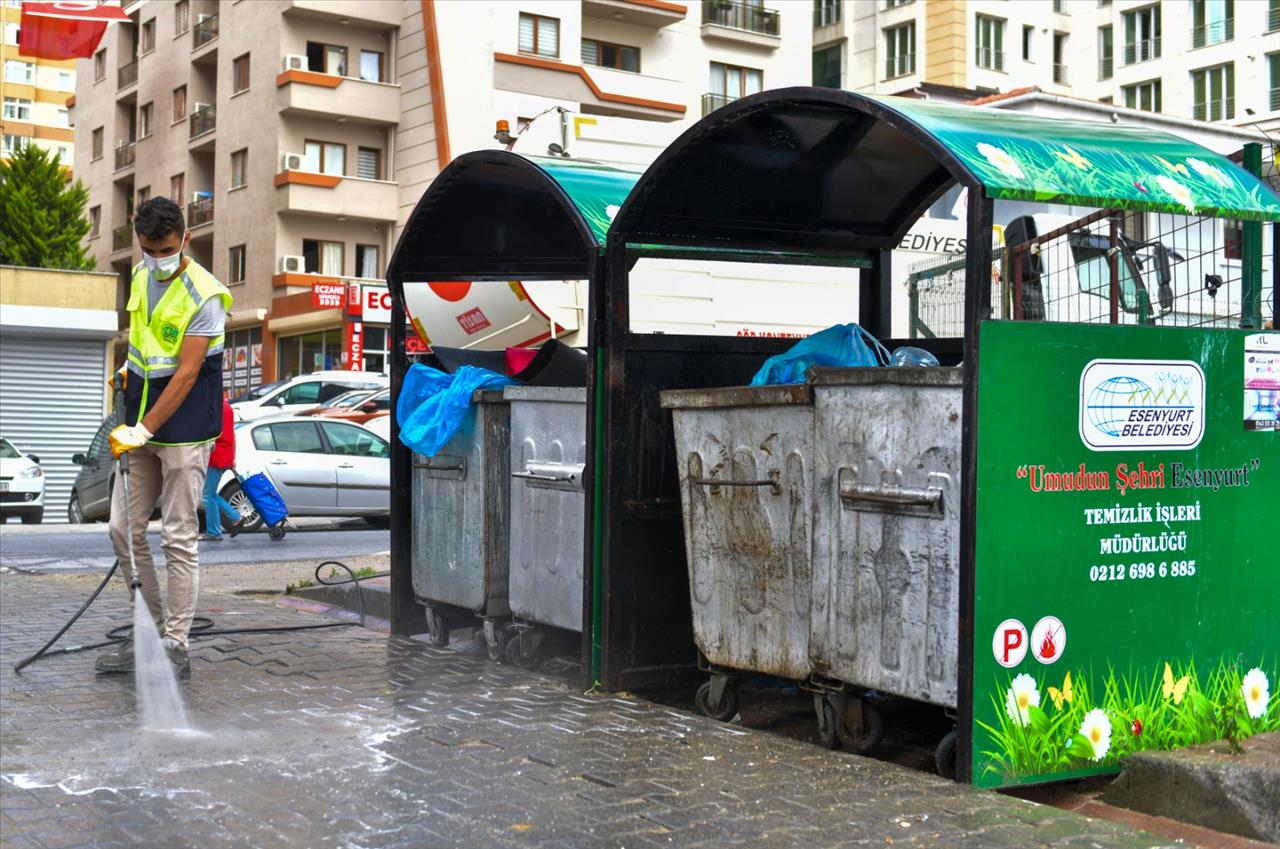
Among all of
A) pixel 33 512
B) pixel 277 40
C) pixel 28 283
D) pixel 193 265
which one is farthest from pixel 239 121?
pixel 193 265

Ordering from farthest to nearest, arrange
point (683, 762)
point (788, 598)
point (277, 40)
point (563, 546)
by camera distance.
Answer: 1. point (277, 40)
2. point (563, 546)
3. point (788, 598)
4. point (683, 762)

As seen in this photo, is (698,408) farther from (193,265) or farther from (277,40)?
(277,40)

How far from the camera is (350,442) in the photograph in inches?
786

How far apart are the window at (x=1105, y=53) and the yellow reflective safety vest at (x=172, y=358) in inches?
2346

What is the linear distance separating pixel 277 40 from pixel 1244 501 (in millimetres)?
43055

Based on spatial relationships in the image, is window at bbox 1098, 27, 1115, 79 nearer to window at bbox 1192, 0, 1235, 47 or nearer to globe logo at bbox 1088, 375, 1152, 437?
window at bbox 1192, 0, 1235, 47

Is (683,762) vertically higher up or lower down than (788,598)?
lower down

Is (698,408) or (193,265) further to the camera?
(193,265)

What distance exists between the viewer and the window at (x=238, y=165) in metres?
48.1

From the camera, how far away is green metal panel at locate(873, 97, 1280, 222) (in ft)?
16.7

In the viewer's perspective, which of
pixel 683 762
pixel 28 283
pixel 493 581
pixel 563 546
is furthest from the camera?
pixel 28 283

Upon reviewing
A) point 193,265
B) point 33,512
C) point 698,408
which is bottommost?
point 33,512

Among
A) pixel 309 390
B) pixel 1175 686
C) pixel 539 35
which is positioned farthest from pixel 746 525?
pixel 539 35

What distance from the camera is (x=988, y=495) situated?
5.02m
